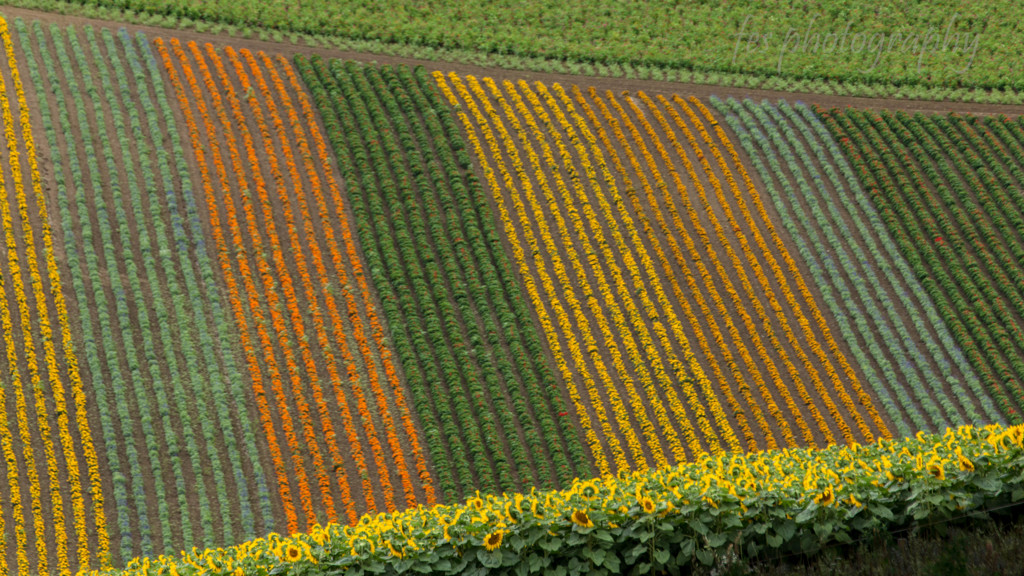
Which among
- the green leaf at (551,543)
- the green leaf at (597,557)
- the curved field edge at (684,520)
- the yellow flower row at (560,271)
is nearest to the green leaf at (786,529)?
the curved field edge at (684,520)

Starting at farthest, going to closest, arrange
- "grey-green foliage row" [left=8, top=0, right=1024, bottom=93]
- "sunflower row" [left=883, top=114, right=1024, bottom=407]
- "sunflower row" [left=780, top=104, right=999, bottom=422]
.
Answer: "grey-green foliage row" [left=8, top=0, right=1024, bottom=93] < "sunflower row" [left=883, top=114, right=1024, bottom=407] < "sunflower row" [left=780, top=104, right=999, bottom=422]

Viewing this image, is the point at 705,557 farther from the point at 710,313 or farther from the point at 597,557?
the point at 710,313

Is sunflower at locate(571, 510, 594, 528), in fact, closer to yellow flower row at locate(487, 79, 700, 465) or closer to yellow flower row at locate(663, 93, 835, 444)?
yellow flower row at locate(487, 79, 700, 465)

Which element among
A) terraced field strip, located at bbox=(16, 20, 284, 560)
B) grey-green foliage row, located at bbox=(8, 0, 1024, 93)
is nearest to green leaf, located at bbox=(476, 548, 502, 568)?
terraced field strip, located at bbox=(16, 20, 284, 560)

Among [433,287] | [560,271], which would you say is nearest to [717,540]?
[433,287]

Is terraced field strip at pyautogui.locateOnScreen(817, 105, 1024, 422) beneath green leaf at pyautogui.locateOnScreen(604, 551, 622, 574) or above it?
above

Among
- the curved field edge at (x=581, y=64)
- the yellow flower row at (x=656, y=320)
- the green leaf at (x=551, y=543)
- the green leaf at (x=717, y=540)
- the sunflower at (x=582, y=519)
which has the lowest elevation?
the green leaf at (x=717, y=540)

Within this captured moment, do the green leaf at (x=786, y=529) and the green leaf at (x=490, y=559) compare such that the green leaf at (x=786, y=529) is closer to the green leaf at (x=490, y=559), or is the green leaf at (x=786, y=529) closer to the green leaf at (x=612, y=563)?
the green leaf at (x=612, y=563)

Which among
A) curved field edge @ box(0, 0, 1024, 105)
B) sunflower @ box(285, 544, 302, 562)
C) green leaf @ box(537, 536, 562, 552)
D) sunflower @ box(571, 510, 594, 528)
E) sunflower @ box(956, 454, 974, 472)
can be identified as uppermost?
curved field edge @ box(0, 0, 1024, 105)
